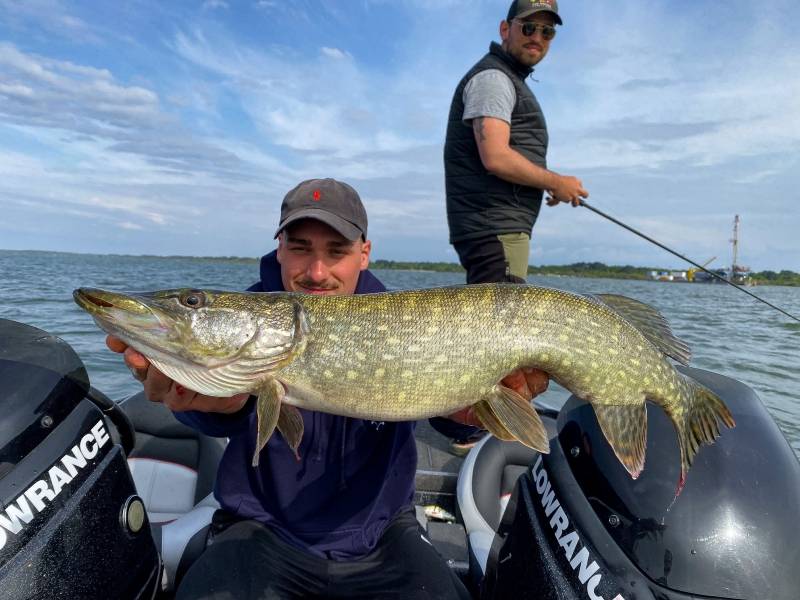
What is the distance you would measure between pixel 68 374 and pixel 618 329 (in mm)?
2055

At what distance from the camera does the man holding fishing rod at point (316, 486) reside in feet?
6.18

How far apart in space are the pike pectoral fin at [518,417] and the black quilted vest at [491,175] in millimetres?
1571

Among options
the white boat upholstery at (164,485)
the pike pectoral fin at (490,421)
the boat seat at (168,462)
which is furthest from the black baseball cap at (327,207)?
the white boat upholstery at (164,485)

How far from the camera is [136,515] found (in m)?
1.89

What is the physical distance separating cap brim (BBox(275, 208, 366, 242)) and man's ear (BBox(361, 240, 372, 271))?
0.24 meters

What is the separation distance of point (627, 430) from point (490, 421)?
19.4 inches

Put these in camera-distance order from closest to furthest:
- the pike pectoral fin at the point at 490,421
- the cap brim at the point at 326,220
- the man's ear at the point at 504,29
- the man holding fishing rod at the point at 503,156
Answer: the pike pectoral fin at the point at 490,421 → the cap brim at the point at 326,220 → the man holding fishing rod at the point at 503,156 → the man's ear at the point at 504,29

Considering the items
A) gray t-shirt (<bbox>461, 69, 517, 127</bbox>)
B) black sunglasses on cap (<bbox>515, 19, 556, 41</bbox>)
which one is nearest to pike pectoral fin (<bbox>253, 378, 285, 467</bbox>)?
gray t-shirt (<bbox>461, 69, 517, 127</bbox>)

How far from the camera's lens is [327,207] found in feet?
7.77

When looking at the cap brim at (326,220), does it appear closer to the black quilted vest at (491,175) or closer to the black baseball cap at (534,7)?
the black quilted vest at (491,175)

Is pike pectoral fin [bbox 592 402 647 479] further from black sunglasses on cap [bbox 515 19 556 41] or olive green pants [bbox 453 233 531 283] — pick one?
black sunglasses on cap [bbox 515 19 556 41]

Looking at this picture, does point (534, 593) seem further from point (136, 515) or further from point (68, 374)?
point (68, 374)

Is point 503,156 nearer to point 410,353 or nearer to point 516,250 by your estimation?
point 516,250

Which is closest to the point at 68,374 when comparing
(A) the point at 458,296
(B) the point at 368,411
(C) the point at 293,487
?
(C) the point at 293,487
